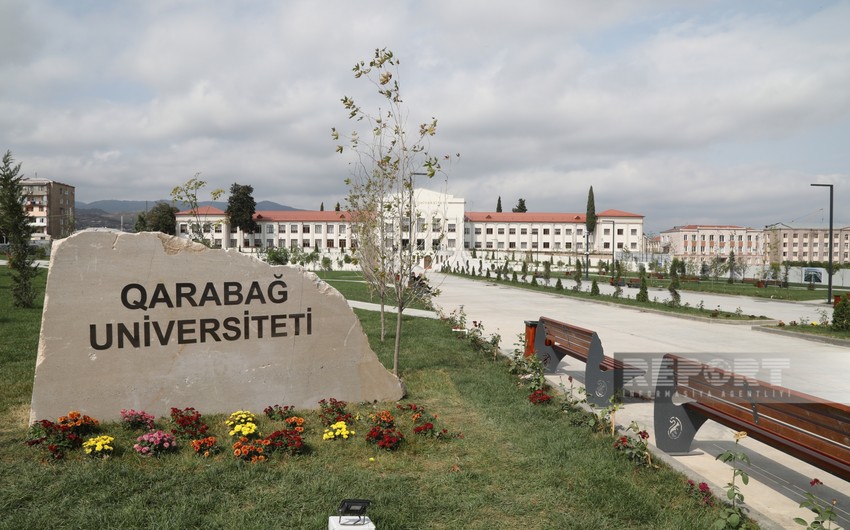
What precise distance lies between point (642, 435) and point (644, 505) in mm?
858

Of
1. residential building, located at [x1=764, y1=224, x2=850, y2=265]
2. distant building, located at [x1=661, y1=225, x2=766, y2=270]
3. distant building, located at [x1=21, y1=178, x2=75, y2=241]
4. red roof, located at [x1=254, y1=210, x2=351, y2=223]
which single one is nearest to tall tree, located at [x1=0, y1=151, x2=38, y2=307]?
red roof, located at [x1=254, y1=210, x2=351, y2=223]

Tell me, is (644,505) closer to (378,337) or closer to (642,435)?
(642,435)

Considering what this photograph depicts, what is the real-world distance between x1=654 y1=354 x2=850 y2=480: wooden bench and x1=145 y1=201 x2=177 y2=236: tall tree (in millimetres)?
88428

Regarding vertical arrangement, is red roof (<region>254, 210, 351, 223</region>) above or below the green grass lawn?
above

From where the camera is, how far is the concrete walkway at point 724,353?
480cm

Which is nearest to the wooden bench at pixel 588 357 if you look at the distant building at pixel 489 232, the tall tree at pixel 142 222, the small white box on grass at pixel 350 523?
the small white box on grass at pixel 350 523

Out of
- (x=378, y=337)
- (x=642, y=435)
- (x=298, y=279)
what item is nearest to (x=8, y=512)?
(x=298, y=279)

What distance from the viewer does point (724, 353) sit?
38.2 ft

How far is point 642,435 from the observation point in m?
4.96

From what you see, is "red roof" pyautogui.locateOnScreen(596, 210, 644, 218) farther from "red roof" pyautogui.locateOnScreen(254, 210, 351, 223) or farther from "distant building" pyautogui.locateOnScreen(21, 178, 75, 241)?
"distant building" pyautogui.locateOnScreen(21, 178, 75, 241)

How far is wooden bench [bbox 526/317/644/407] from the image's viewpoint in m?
7.34

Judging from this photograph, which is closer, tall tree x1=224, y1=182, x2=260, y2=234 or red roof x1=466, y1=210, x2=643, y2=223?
tall tree x1=224, y1=182, x2=260, y2=234

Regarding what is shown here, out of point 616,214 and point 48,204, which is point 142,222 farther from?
point 616,214

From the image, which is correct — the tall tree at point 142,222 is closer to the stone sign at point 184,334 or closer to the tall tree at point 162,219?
the tall tree at point 162,219
